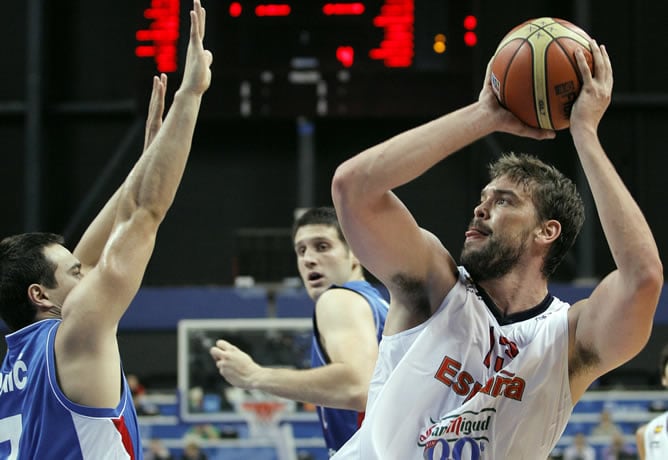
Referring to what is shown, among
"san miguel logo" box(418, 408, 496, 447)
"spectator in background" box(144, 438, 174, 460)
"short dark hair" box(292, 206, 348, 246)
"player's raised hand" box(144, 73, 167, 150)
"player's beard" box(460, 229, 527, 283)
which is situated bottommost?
"spectator in background" box(144, 438, 174, 460)

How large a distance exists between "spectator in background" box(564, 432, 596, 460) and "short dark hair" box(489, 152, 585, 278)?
846 cm

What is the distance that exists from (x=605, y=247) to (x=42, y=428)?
1255 centimetres

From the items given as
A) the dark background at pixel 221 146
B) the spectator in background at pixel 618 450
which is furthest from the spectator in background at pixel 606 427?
the dark background at pixel 221 146

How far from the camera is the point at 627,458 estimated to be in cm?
1088

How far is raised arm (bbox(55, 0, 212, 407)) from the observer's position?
300 centimetres

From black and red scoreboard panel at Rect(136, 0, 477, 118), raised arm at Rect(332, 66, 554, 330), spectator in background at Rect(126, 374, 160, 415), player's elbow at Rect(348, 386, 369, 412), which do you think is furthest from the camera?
spectator in background at Rect(126, 374, 160, 415)

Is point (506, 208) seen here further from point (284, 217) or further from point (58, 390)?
point (284, 217)

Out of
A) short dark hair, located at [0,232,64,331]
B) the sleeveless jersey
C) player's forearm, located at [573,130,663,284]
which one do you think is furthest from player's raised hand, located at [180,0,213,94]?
the sleeveless jersey

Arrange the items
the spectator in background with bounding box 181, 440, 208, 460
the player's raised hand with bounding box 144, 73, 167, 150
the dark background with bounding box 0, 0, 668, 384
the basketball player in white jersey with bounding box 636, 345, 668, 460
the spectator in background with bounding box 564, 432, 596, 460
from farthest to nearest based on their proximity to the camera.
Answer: the dark background with bounding box 0, 0, 668, 384, the spectator in background with bounding box 564, 432, 596, 460, the spectator in background with bounding box 181, 440, 208, 460, the basketball player in white jersey with bounding box 636, 345, 668, 460, the player's raised hand with bounding box 144, 73, 167, 150

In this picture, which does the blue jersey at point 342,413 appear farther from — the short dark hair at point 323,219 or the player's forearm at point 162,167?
the player's forearm at point 162,167

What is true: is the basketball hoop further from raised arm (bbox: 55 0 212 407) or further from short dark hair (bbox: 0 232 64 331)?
raised arm (bbox: 55 0 212 407)

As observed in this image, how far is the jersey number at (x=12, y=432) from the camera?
125 inches

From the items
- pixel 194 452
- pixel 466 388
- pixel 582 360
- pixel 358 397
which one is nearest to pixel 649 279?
pixel 582 360

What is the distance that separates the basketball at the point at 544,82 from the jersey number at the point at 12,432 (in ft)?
6.33
